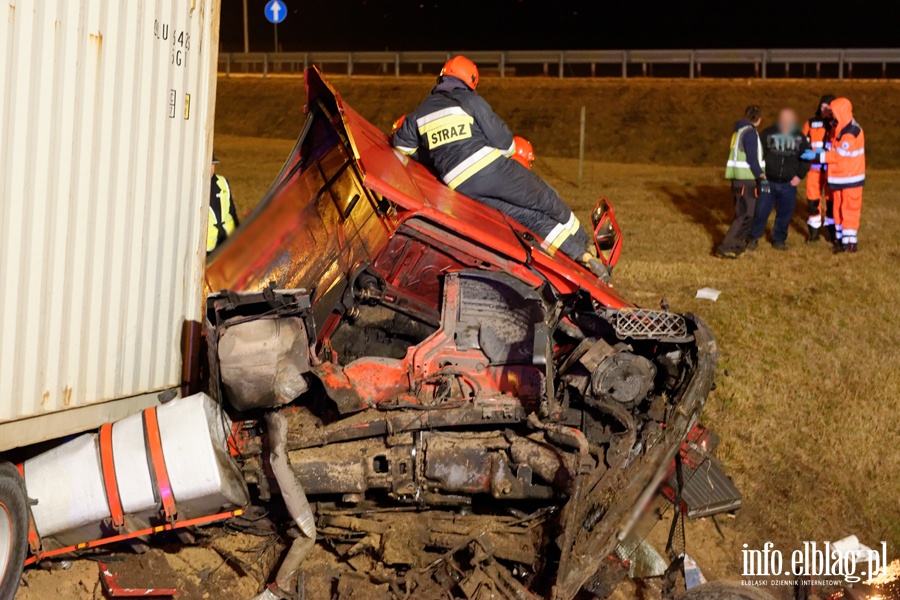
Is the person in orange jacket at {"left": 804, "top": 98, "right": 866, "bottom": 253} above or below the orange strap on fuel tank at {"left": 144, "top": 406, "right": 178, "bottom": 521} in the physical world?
above

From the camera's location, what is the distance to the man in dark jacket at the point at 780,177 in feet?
31.0

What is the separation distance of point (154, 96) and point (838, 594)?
4.45 meters

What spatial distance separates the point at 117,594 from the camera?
14.5 feet

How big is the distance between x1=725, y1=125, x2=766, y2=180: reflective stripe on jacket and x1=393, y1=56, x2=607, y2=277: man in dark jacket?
4.68 m

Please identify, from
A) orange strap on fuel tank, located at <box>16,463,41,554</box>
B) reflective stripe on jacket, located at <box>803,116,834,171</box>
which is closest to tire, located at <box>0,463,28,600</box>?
orange strap on fuel tank, located at <box>16,463,41,554</box>

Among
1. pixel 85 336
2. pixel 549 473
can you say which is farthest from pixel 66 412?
pixel 549 473

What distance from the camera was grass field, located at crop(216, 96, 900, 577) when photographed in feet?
18.4

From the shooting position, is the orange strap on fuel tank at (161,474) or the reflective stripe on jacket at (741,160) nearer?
the orange strap on fuel tank at (161,474)

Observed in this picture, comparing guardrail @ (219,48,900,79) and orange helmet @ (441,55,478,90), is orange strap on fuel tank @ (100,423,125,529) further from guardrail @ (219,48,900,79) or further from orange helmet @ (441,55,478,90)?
guardrail @ (219,48,900,79)

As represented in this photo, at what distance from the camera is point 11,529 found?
3.98 metres

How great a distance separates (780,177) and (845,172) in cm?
71

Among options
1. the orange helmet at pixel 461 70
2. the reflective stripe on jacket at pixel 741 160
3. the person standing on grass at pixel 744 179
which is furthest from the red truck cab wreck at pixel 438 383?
the reflective stripe on jacket at pixel 741 160

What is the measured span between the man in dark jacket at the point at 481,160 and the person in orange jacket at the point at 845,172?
16.7ft

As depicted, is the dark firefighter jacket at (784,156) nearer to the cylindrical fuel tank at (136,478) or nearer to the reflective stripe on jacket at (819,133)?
the reflective stripe on jacket at (819,133)
